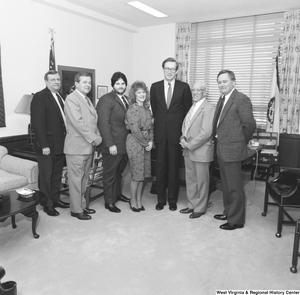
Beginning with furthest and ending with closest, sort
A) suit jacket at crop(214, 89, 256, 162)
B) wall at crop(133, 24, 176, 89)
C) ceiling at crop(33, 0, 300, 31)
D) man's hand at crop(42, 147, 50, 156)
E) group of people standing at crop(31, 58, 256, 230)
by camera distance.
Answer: wall at crop(133, 24, 176, 89), ceiling at crop(33, 0, 300, 31), man's hand at crop(42, 147, 50, 156), group of people standing at crop(31, 58, 256, 230), suit jacket at crop(214, 89, 256, 162)

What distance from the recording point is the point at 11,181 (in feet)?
11.3

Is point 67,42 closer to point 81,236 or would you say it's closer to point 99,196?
point 99,196

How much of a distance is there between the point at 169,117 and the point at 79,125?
3.39ft

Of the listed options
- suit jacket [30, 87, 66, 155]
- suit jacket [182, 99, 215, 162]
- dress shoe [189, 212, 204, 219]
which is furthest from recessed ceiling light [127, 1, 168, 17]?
dress shoe [189, 212, 204, 219]

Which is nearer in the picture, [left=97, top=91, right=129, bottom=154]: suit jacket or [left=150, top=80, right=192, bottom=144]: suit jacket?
[left=97, top=91, right=129, bottom=154]: suit jacket

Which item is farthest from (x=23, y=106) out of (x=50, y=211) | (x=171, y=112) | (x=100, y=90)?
(x=171, y=112)

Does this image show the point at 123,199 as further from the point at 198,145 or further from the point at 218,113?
the point at 218,113

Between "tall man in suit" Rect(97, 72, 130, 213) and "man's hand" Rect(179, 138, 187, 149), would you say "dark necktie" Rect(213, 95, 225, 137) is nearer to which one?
"man's hand" Rect(179, 138, 187, 149)

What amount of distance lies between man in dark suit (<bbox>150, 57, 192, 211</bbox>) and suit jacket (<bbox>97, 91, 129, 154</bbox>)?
0.42m

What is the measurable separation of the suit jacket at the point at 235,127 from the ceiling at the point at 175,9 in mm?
2384

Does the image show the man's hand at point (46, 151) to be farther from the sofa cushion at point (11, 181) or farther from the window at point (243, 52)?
the window at point (243, 52)

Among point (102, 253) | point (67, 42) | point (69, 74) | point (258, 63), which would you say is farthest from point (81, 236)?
point (258, 63)

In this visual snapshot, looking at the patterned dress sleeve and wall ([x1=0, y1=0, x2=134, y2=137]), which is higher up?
wall ([x1=0, y1=0, x2=134, y2=137])

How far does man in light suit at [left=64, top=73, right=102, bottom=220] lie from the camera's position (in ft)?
10.3
